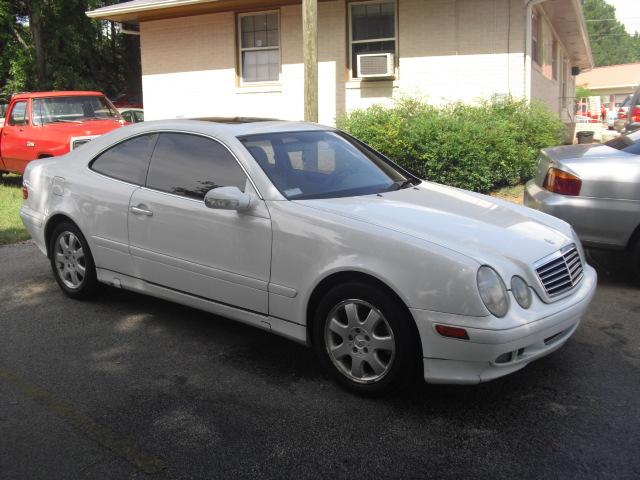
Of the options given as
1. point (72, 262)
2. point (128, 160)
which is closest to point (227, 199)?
point (128, 160)

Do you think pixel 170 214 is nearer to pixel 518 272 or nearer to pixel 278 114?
pixel 518 272

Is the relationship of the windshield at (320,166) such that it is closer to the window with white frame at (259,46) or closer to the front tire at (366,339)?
the front tire at (366,339)

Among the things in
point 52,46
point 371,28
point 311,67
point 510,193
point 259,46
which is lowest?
point 510,193

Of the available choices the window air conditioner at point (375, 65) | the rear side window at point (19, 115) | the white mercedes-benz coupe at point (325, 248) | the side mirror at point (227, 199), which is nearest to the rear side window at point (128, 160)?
the white mercedes-benz coupe at point (325, 248)

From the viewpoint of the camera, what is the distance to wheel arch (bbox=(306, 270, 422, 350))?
359 cm

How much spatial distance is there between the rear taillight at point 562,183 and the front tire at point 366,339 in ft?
10.1

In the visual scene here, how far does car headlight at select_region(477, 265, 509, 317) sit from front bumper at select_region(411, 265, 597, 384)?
62mm

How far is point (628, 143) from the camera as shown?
6.26 m

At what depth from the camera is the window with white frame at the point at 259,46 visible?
14.4m

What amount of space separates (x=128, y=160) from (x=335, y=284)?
2200 mm

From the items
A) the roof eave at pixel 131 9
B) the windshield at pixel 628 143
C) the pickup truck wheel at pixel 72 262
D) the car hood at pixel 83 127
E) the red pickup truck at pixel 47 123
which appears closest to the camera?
the pickup truck wheel at pixel 72 262

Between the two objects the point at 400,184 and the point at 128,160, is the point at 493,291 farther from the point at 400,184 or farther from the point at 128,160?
the point at 128,160

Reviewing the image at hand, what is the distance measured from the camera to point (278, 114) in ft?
47.4

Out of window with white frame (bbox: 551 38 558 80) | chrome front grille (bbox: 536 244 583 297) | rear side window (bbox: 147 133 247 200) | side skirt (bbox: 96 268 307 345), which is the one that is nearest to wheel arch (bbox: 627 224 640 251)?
chrome front grille (bbox: 536 244 583 297)
